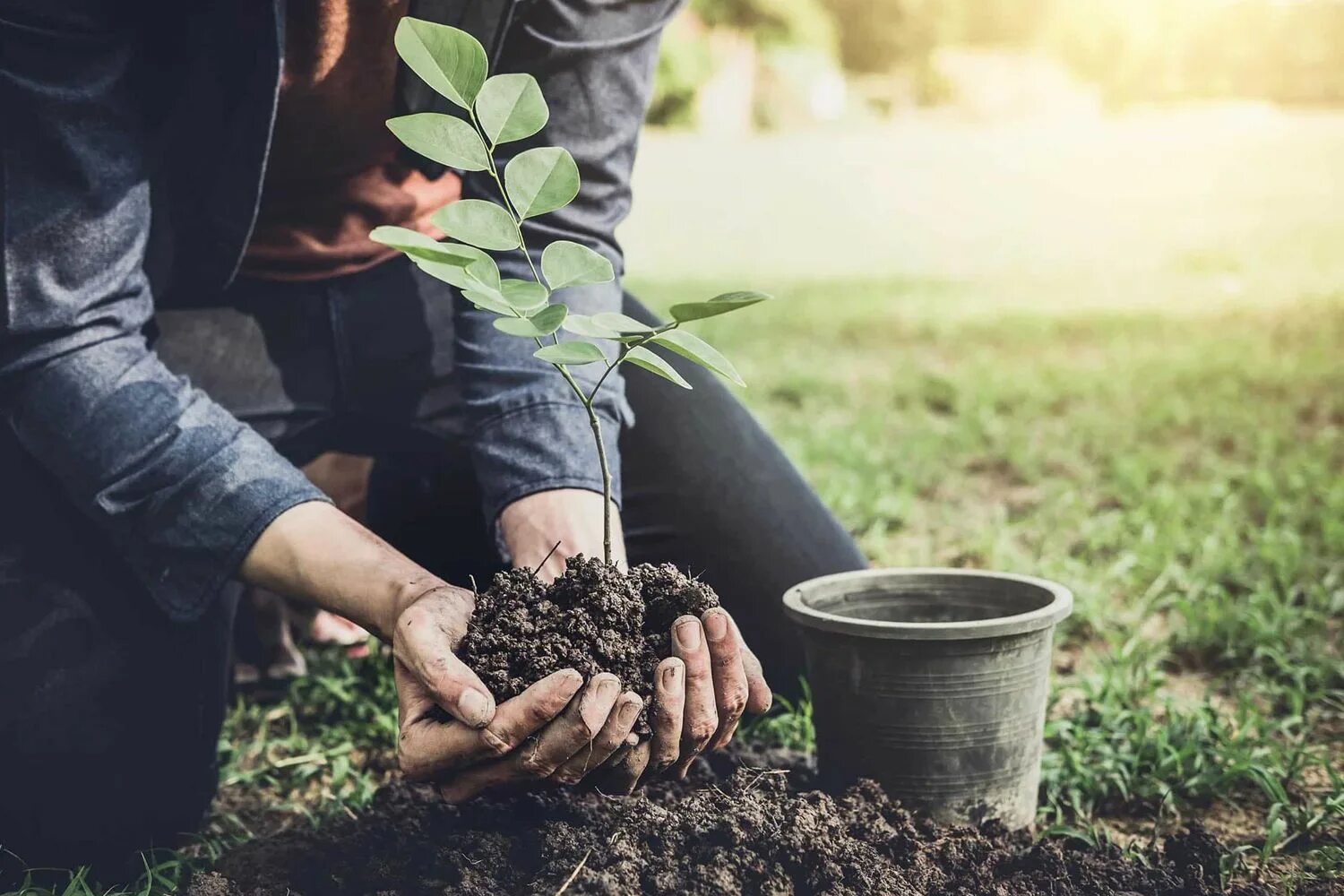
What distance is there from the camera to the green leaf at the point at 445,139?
49.4 inches

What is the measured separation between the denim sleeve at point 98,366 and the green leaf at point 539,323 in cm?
51

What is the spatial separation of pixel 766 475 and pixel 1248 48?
582 inches

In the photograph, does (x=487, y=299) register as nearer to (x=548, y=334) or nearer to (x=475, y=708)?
(x=548, y=334)

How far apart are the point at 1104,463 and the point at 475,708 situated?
2.82m

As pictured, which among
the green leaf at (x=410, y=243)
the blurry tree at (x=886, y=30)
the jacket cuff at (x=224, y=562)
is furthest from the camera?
the blurry tree at (x=886, y=30)

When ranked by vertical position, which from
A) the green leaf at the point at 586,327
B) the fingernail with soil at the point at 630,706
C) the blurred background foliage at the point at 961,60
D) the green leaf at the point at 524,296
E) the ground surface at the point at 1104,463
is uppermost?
the blurred background foliage at the point at 961,60

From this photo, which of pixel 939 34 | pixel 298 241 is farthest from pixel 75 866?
pixel 939 34

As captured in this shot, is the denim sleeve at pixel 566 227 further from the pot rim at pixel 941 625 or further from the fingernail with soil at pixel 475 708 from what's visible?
the fingernail with soil at pixel 475 708

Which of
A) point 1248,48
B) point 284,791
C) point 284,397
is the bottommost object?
point 284,791

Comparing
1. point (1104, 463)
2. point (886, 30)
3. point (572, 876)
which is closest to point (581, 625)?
point (572, 876)

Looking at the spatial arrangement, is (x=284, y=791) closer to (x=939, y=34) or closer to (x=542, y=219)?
(x=542, y=219)

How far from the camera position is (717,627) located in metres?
1.32

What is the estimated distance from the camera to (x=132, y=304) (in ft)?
5.62

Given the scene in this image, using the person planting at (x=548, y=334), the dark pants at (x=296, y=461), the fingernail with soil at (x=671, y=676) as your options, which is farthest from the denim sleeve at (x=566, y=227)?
the fingernail with soil at (x=671, y=676)
